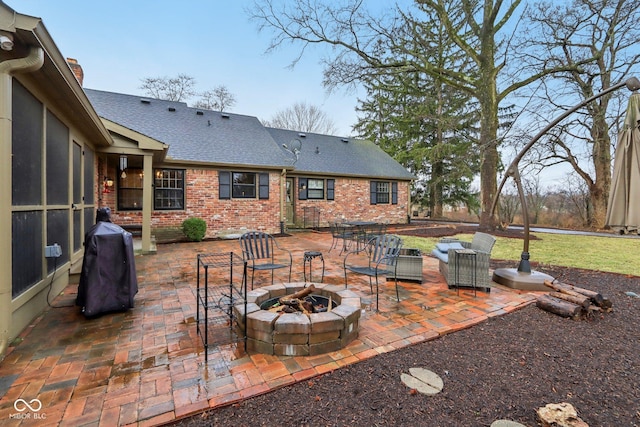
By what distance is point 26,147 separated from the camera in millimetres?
2963

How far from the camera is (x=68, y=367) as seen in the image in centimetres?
224

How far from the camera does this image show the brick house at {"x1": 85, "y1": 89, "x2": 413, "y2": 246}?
342 inches

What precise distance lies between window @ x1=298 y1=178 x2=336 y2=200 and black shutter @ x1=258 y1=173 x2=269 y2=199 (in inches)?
78.6

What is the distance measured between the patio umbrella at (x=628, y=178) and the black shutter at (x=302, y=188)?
1034 cm

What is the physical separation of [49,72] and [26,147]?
82cm

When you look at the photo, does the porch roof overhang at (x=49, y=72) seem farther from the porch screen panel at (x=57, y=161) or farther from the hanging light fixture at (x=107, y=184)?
the hanging light fixture at (x=107, y=184)

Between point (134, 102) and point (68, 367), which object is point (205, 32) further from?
point (68, 367)

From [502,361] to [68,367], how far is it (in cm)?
354

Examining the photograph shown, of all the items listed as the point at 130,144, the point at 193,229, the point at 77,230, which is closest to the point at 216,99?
the point at 193,229

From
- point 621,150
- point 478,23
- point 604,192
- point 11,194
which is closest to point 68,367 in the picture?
point 11,194

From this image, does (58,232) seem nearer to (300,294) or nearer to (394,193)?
(300,294)

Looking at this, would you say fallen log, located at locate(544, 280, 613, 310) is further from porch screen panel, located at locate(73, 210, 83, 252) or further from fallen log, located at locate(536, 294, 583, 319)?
porch screen panel, located at locate(73, 210, 83, 252)

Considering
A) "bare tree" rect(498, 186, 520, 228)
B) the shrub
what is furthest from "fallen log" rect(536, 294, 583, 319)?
"bare tree" rect(498, 186, 520, 228)

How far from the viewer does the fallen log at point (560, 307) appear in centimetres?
335
